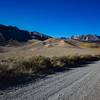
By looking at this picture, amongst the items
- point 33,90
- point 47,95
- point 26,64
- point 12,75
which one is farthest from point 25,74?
point 47,95

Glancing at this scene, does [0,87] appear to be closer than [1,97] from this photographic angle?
No

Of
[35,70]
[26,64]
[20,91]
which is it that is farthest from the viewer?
[26,64]

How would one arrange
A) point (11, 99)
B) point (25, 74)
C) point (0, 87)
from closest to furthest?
point (11, 99), point (0, 87), point (25, 74)

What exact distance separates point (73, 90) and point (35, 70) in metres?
7.58

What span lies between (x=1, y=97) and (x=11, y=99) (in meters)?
0.59

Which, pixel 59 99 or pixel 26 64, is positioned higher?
pixel 26 64

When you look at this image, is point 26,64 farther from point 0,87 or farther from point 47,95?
point 47,95

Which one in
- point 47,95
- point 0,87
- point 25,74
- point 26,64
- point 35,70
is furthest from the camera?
point 26,64

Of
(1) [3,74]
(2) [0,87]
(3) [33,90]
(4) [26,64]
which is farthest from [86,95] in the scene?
(4) [26,64]

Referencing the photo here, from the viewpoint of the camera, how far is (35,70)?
17.8 meters

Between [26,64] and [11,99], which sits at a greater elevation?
[26,64]

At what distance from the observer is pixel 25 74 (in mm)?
15391

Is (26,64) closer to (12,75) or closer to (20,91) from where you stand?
(12,75)

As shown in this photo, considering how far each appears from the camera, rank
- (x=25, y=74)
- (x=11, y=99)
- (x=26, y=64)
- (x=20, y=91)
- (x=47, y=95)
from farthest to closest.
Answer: (x=26, y=64) → (x=25, y=74) → (x=20, y=91) → (x=47, y=95) → (x=11, y=99)
